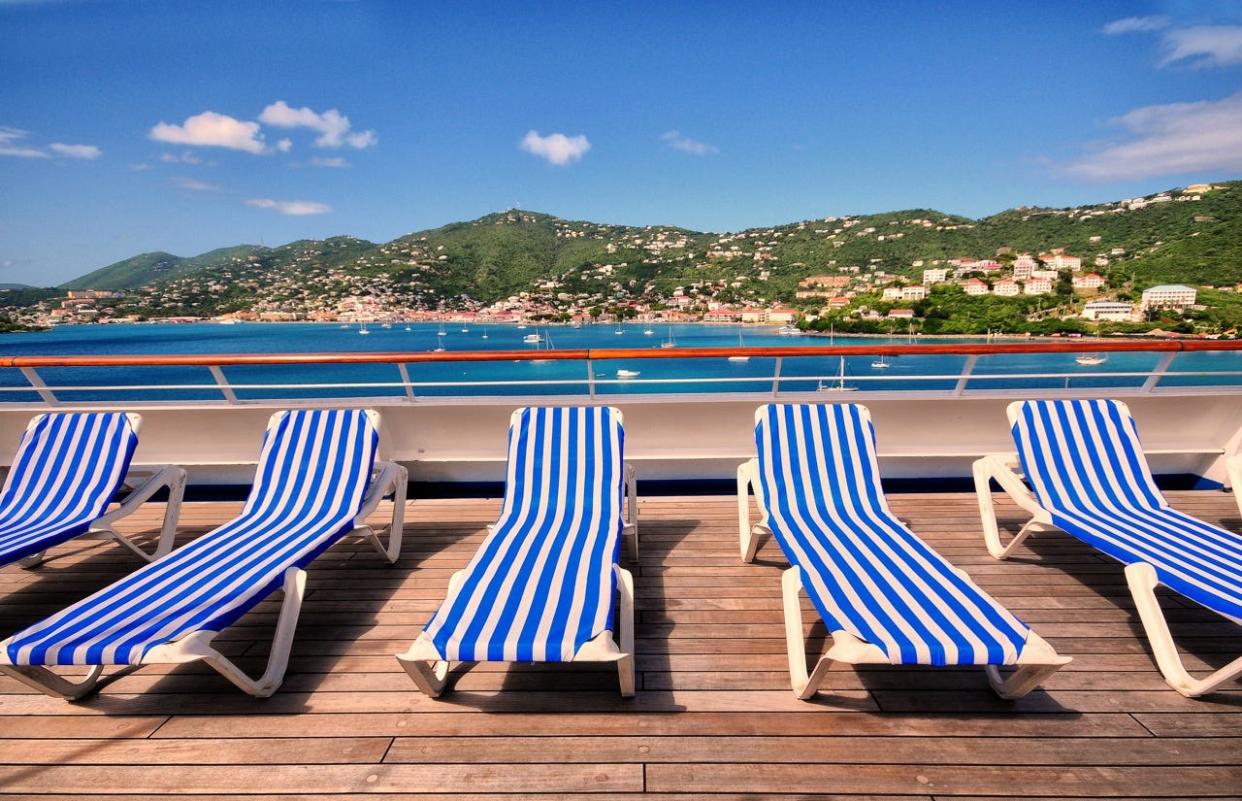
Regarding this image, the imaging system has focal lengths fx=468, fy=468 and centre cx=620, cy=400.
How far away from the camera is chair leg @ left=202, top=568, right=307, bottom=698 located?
59.4 inches

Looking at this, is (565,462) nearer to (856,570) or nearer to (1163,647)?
(856,570)

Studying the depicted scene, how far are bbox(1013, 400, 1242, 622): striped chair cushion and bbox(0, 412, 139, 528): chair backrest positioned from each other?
477cm

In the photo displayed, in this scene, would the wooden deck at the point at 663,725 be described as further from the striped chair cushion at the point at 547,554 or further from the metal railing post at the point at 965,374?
the metal railing post at the point at 965,374

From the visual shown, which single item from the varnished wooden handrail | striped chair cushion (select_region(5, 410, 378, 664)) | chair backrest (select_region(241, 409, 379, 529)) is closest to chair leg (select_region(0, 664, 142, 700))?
striped chair cushion (select_region(5, 410, 378, 664))

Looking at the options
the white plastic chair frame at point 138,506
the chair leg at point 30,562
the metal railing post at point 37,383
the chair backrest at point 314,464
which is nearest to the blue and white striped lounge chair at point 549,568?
the chair backrest at point 314,464

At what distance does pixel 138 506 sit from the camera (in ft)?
8.40

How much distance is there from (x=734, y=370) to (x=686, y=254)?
80.1ft

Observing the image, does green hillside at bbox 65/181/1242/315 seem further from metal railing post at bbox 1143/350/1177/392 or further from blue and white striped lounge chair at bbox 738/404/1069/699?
blue and white striped lounge chair at bbox 738/404/1069/699

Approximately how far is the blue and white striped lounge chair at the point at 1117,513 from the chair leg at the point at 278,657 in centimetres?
315

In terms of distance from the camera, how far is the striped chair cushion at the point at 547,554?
4.70 feet

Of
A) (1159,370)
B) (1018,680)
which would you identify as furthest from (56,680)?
(1159,370)

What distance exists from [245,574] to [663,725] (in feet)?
5.57

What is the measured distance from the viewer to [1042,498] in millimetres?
2387

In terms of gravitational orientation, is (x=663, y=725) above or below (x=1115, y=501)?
below
